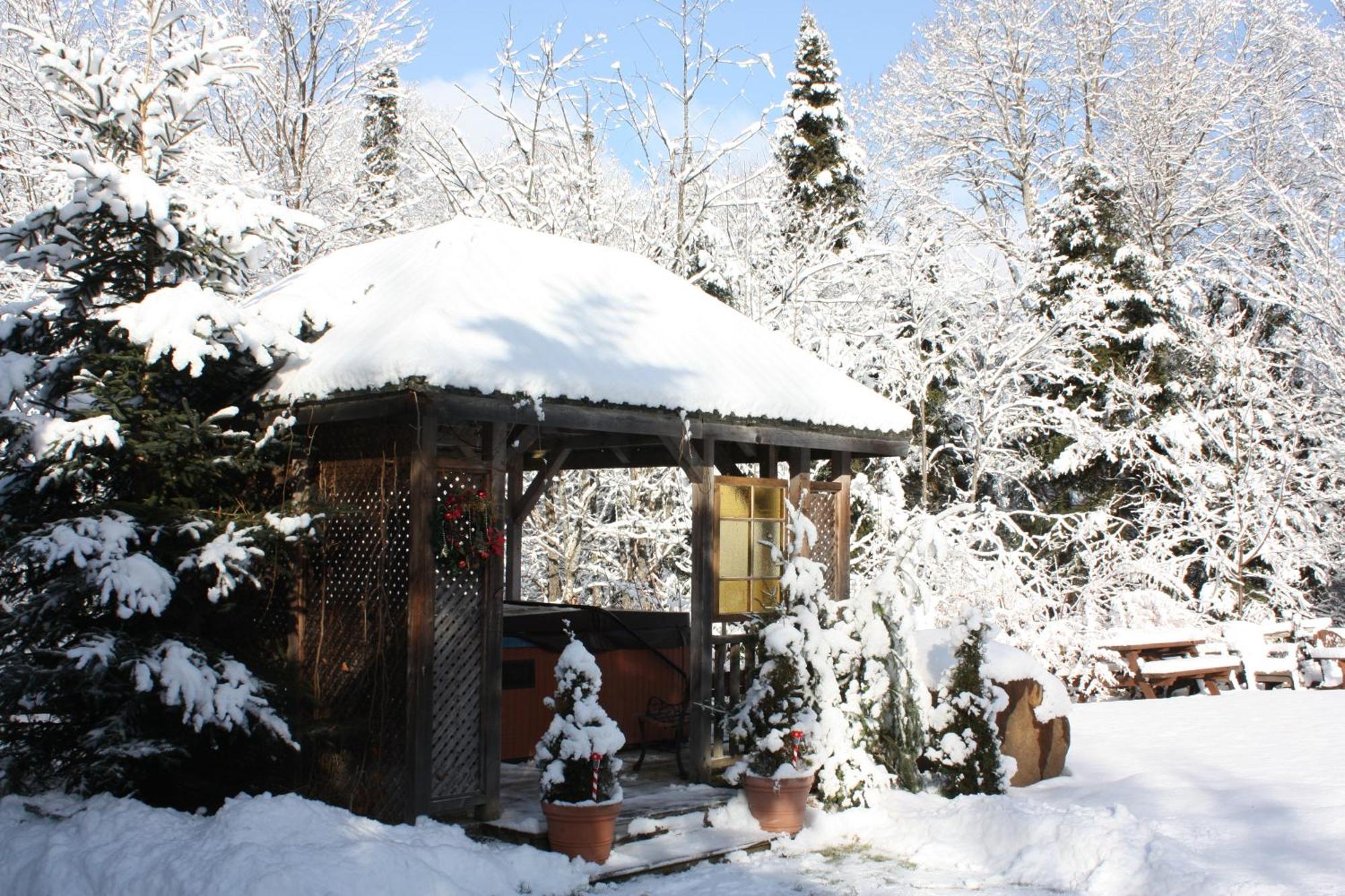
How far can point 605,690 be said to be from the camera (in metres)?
9.30

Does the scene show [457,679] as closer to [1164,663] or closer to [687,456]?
[687,456]

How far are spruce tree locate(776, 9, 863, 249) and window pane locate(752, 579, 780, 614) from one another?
43.2 feet

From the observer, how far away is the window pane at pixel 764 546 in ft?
29.6

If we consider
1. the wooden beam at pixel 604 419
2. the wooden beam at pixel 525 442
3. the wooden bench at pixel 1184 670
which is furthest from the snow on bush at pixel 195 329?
the wooden bench at pixel 1184 670

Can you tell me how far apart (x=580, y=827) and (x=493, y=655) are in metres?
1.19

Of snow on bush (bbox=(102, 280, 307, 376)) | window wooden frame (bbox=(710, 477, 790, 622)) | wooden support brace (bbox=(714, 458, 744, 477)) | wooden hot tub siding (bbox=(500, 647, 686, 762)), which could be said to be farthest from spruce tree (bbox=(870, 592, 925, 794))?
snow on bush (bbox=(102, 280, 307, 376))

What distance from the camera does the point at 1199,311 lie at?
21359mm

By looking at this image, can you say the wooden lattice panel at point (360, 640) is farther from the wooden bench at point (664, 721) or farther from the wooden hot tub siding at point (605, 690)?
the wooden bench at point (664, 721)

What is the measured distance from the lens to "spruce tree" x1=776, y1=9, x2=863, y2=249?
2202cm

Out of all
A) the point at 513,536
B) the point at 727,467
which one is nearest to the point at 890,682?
the point at 727,467

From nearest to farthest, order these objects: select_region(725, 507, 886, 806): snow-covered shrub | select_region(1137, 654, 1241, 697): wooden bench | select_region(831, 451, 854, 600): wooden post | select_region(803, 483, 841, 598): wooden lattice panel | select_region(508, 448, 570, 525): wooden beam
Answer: select_region(725, 507, 886, 806): snow-covered shrub
select_region(803, 483, 841, 598): wooden lattice panel
select_region(831, 451, 854, 600): wooden post
select_region(508, 448, 570, 525): wooden beam
select_region(1137, 654, 1241, 697): wooden bench

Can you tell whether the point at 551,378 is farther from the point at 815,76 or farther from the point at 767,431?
the point at 815,76

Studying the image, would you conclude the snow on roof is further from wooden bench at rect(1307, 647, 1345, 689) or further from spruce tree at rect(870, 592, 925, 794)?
wooden bench at rect(1307, 647, 1345, 689)

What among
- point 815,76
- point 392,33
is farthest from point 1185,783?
point 815,76
